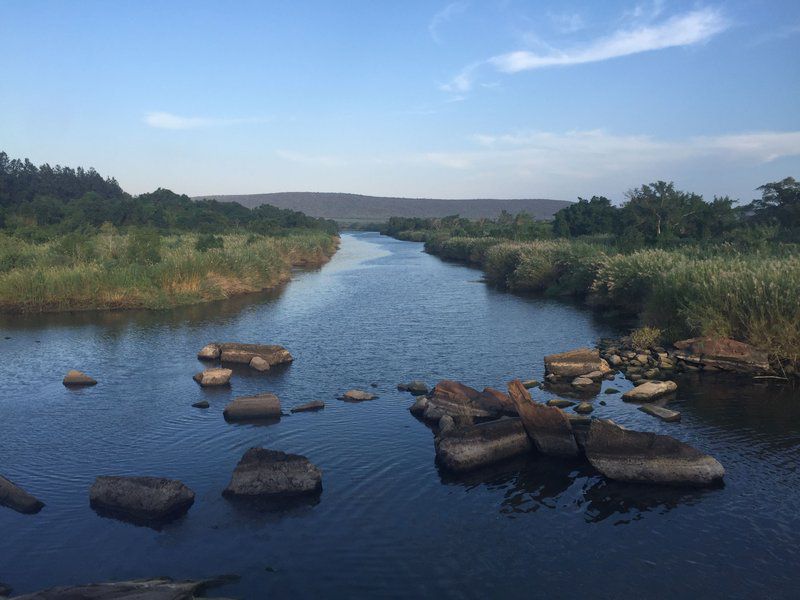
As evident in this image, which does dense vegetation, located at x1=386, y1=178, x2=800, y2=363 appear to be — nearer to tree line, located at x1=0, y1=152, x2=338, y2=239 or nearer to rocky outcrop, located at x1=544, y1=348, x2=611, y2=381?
rocky outcrop, located at x1=544, y1=348, x2=611, y2=381

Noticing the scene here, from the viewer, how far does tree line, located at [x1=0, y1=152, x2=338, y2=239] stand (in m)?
51.9

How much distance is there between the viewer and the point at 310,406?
14.6 m

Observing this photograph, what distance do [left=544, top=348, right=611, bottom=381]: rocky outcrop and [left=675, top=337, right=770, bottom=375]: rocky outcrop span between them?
2216 mm

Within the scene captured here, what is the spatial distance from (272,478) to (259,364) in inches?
319

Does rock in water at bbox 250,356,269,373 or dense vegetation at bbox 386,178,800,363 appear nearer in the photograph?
dense vegetation at bbox 386,178,800,363

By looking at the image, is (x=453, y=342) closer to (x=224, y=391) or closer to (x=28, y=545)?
(x=224, y=391)

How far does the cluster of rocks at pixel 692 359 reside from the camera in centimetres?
1647

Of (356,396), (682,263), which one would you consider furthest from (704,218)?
(356,396)

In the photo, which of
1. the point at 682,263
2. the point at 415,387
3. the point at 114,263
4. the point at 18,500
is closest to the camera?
the point at 18,500

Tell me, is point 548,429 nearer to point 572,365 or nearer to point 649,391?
point 649,391

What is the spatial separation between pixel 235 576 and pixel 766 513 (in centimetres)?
749

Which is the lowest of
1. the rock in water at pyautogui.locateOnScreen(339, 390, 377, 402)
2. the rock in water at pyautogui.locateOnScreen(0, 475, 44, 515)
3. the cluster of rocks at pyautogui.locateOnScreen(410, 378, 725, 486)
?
the rock in water at pyautogui.locateOnScreen(0, 475, 44, 515)

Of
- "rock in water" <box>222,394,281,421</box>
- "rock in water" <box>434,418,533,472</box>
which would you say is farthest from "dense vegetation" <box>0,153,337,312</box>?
"rock in water" <box>434,418,533,472</box>

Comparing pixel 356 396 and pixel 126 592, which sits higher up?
pixel 126 592
